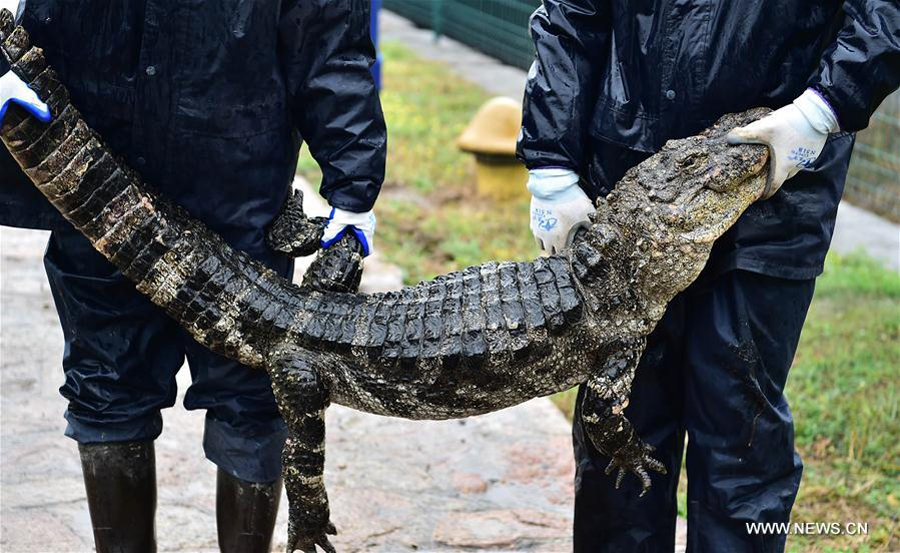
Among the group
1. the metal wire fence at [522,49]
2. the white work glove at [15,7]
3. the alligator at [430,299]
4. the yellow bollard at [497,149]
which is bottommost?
the metal wire fence at [522,49]

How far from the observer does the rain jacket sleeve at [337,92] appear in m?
2.74

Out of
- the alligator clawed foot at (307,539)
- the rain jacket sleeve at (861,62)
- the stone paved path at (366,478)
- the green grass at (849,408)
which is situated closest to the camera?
the rain jacket sleeve at (861,62)

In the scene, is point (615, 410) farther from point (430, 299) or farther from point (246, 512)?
point (246, 512)

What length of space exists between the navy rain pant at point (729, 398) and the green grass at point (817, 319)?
0.94 metres

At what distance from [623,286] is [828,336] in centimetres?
297

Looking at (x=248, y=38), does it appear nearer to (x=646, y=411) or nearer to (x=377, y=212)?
(x=646, y=411)

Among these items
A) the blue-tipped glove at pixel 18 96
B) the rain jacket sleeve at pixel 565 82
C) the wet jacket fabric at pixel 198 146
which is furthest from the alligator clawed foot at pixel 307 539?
the blue-tipped glove at pixel 18 96

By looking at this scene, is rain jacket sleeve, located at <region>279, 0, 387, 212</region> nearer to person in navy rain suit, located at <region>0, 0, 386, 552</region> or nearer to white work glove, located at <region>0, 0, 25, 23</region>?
person in navy rain suit, located at <region>0, 0, 386, 552</region>

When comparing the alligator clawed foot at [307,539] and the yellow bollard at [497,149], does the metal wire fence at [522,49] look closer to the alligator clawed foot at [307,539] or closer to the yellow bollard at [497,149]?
the yellow bollard at [497,149]

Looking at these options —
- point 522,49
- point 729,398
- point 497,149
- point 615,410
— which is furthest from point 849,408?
point 522,49

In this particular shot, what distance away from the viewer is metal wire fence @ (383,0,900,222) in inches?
300

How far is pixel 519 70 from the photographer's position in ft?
36.8

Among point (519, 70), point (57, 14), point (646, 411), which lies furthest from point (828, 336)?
point (519, 70)

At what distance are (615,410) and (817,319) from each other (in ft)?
10.4
